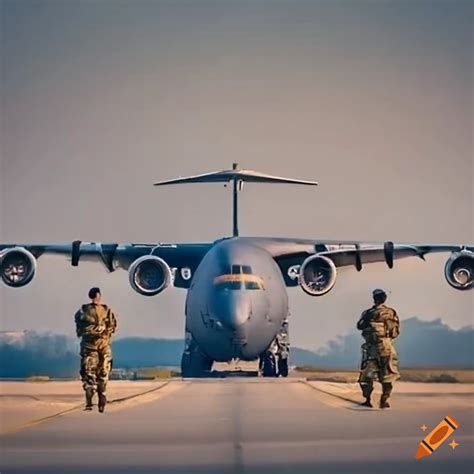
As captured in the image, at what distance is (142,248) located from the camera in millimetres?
28172

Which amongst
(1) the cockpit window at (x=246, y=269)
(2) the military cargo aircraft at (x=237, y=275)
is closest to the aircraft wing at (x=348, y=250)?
(2) the military cargo aircraft at (x=237, y=275)

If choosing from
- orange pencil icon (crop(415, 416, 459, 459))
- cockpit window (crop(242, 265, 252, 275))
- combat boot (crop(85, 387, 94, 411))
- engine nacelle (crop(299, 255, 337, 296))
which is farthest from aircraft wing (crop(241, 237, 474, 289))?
orange pencil icon (crop(415, 416, 459, 459))

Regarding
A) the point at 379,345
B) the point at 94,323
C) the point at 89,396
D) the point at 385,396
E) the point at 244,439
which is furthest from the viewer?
the point at 379,345

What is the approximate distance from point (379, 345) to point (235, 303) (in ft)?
27.2

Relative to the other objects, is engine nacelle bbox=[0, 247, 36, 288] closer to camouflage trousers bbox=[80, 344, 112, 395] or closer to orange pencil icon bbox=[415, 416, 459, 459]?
camouflage trousers bbox=[80, 344, 112, 395]

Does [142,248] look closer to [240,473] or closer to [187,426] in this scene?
[187,426]

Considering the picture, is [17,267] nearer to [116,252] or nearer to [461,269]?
[116,252]

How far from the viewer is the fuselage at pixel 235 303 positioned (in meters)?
23.3

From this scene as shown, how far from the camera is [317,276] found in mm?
24875

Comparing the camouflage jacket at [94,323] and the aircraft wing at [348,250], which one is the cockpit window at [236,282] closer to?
the aircraft wing at [348,250]

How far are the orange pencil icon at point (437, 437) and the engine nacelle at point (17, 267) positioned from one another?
13430mm

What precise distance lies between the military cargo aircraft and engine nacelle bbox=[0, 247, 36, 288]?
22 millimetres

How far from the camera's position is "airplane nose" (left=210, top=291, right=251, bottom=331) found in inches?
910

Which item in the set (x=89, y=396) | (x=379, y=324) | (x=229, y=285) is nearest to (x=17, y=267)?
(x=229, y=285)
